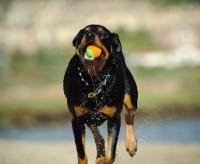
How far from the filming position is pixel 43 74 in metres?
37.8

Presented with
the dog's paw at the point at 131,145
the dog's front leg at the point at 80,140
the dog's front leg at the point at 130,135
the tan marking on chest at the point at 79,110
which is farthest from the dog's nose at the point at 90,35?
the dog's paw at the point at 131,145

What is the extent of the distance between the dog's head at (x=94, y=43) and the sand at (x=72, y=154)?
2.17 m

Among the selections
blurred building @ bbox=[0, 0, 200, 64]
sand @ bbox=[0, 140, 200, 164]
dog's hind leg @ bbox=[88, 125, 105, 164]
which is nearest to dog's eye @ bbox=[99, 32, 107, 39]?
dog's hind leg @ bbox=[88, 125, 105, 164]

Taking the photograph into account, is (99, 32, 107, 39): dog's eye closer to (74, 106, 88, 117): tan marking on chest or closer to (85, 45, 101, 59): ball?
(85, 45, 101, 59): ball

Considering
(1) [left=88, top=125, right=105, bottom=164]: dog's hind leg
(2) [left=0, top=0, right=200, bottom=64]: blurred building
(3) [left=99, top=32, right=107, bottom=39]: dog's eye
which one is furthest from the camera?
(2) [left=0, top=0, right=200, bottom=64]: blurred building

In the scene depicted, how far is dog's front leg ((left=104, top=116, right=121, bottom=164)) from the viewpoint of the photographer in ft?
24.4

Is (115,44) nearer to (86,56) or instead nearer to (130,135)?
(86,56)

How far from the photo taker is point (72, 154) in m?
10.7

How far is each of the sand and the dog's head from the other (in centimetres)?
217

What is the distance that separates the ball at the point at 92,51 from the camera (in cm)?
704

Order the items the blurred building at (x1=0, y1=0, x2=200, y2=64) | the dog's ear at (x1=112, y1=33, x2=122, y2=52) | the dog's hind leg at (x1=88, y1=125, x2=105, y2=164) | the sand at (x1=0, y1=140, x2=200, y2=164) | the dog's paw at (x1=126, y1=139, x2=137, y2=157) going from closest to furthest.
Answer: the dog's ear at (x1=112, y1=33, x2=122, y2=52), the dog's hind leg at (x1=88, y1=125, x2=105, y2=164), the dog's paw at (x1=126, y1=139, x2=137, y2=157), the sand at (x1=0, y1=140, x2=200, y2=164), the blurred building at (x1=0, y1=0, x2=200, y2=64)

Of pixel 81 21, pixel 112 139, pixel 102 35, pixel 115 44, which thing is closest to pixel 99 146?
pixel 112 139

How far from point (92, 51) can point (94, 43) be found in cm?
8

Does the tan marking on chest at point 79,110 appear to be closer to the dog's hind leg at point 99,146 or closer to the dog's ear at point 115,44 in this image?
the dog's ear at point 115,44
